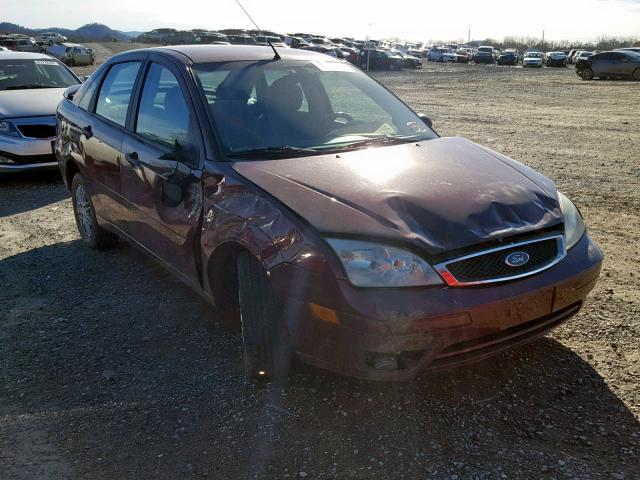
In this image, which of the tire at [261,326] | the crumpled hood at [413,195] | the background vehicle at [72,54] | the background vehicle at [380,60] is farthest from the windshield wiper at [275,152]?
the background vehicle at [72,54]

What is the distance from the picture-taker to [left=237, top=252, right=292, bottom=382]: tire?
3109mm

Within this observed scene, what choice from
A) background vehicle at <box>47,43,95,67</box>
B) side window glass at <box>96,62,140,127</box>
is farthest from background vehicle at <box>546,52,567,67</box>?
side window glass at <box>96,62,140,127</box>

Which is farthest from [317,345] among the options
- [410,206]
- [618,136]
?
[618,136]

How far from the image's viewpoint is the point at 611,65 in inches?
Result: 1215

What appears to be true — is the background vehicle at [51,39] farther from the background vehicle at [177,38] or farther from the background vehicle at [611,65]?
the background vehicle at [611,65]

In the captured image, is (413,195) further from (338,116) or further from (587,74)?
(587,74)

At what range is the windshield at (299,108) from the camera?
12.3ft

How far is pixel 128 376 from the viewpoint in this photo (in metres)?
3.52

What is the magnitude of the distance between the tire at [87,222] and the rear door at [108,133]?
0.27 metres

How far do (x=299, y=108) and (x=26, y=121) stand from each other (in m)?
5.56

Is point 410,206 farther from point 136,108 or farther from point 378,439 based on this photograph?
point 136,108

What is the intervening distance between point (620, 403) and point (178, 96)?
301 centimetres

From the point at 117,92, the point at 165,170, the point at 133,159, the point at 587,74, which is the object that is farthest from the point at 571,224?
the point at 587,74

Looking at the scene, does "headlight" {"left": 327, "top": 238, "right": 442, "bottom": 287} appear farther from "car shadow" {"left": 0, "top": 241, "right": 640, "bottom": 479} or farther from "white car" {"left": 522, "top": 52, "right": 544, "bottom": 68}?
"white car" {"left": 522, "top": 52, "right": 544, "bottom": 68}
